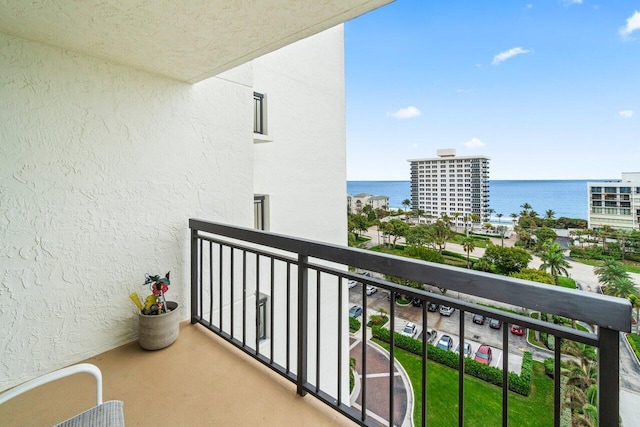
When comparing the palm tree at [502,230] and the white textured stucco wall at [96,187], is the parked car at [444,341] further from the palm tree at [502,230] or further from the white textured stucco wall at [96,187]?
the palm tree at [502,230]

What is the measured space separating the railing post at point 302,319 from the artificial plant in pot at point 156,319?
1123 millimetres

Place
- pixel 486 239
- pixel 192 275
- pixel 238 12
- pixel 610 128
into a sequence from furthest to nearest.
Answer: pixel 610 128 < pixel 486 239 < pixel 192 275 < pixel 238 12

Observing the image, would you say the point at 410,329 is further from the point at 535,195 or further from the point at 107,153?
the point at 535,195

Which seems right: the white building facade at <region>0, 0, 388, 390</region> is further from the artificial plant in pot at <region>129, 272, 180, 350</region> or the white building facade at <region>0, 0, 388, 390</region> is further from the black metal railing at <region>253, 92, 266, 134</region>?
the black metal railing at <region>253, 92, 266, 134</region>

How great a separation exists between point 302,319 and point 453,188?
11739 mm

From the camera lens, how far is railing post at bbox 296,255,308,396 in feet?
5.41

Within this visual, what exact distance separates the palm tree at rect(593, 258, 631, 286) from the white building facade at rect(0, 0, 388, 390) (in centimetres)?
625

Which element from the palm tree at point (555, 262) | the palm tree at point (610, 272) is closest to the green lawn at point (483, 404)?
the palm tree at point (555, 262)

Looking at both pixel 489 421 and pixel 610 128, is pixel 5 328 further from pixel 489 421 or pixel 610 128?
pixel 610 128

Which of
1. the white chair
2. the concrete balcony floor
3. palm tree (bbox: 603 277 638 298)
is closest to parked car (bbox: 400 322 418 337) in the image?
palm tree (bbox: 603 277 638 298)

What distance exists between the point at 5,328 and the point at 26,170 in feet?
3.18

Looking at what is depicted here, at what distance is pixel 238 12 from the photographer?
148 centimetres

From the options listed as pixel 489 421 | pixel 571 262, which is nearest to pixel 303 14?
pixel 571 262

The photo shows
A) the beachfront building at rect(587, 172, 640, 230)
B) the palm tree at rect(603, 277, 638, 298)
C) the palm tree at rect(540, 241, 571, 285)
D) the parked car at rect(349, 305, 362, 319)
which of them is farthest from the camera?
the parked car at rect(349, 305, 362, 319)
